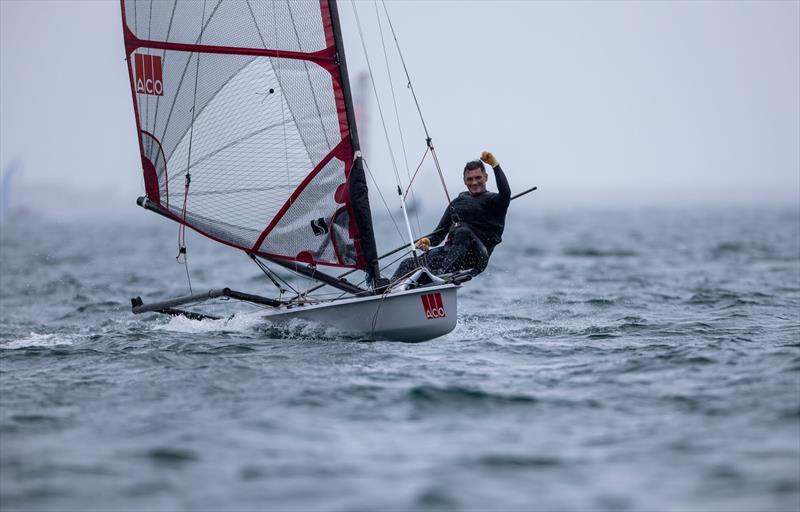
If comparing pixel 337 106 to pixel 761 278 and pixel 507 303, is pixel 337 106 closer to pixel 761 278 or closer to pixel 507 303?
pixel 507 303

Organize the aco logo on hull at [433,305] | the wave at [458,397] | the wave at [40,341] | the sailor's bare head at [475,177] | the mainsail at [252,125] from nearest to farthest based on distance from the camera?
the wave at [458,397] < the aco logo on hull at [433,305] < the mainsail at [252,125] < the wave at [40,341] < the sailor's bare head at [475,177]

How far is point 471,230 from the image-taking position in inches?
379

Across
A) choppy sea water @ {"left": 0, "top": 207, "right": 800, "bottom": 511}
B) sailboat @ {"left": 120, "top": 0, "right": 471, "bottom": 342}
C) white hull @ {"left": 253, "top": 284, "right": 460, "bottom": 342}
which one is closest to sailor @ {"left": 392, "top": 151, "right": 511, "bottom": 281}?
sailboat @ {"left": 120, "top": 0, "right": 471, "bottom": 342}

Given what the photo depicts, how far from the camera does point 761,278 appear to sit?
16844mm

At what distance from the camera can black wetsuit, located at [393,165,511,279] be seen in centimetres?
958

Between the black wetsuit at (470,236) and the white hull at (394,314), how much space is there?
27.0 inches

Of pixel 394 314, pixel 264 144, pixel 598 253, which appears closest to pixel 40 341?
pixel 264 144

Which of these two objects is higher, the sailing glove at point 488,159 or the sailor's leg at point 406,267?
the sailing glove at point 488,159

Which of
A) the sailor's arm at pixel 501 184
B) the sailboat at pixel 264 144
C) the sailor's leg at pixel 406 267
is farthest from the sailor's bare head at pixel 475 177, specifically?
the sailboat at pixel 264 144

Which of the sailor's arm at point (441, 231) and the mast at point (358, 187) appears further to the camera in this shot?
the sailor's arm at point (441, 231)

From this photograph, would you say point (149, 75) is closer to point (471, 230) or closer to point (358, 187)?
point (358, 187)

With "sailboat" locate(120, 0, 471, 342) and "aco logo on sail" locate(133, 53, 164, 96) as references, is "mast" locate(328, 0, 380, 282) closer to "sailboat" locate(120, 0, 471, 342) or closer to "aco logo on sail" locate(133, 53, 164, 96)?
"sailboat" locate(120, 0, 471, 342)

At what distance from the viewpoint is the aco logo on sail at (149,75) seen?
381 inches

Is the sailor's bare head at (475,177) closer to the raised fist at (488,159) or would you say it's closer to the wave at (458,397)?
the raised fist at (488,159)
